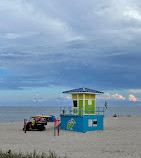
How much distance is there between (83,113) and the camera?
93.1 feet

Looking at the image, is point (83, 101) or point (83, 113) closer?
point (83, 113)

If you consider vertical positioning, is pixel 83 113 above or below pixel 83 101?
below

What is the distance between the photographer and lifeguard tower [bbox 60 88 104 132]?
28.0 metres

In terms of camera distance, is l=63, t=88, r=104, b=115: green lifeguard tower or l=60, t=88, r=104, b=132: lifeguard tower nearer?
l=60, t=88, r=104, b=132: lifeguard tower

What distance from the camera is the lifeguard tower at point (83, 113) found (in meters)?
28.0

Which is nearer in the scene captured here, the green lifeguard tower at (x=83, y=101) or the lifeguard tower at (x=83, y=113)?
the lifeguard tower at (x=83, y=113)

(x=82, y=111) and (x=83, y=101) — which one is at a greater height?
(x=83, y=101)

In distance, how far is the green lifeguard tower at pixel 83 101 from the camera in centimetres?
2865

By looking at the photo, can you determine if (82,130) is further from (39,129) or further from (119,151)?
(119,151)

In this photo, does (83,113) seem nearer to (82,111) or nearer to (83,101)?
(82,111)

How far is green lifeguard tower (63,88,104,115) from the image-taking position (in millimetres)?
28648

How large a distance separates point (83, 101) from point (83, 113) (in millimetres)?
1350

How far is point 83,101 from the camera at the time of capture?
2881cm

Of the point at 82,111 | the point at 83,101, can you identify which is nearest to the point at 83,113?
the point at 82,111
